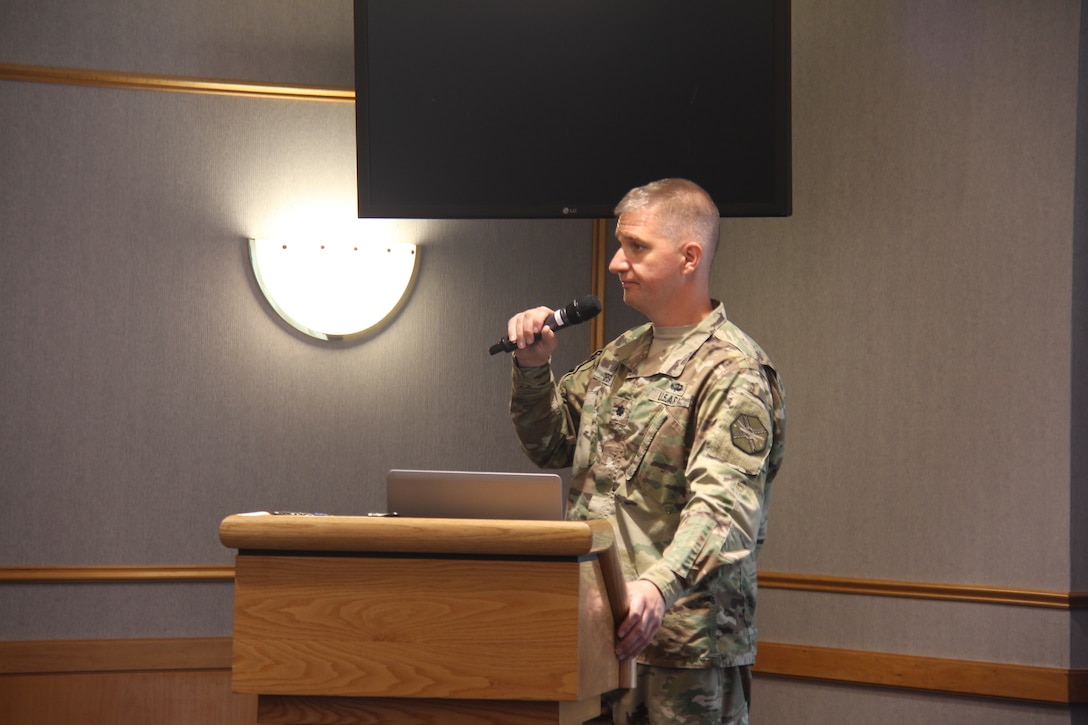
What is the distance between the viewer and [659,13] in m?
3.01

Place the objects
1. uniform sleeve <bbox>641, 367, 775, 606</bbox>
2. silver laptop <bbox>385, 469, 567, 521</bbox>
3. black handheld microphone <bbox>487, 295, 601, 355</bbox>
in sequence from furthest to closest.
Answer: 1. black handheld microphone <bbox>487, 295, 601, 355</bbox>
2. uniform sleeve <bbox>641, 367, 775, 606</bbox>
3. silver laptop <bbox>385, 469, 567, 521</bbox>

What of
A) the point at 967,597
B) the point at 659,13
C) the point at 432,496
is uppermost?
the point at 659,13

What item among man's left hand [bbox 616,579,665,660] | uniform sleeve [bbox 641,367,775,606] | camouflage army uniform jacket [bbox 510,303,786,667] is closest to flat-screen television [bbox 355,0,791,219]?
camouflage army uniform jacket [bbox 510,303,786,667]

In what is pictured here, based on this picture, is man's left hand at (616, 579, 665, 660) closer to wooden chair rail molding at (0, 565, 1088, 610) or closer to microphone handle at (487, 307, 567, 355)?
microphone handle at (487, 307, 567, 355)

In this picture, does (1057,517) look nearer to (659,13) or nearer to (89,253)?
(659,13)

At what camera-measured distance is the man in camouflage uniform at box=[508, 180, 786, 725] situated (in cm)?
210

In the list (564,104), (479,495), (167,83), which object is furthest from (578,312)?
(167,83)

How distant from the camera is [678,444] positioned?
7.54ft

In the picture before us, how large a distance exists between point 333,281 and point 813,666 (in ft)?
5.77

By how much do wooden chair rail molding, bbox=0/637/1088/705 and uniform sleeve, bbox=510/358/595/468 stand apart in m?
1.02

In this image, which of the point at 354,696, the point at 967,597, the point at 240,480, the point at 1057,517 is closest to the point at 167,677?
the point at 240,480

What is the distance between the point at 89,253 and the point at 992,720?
2.80m

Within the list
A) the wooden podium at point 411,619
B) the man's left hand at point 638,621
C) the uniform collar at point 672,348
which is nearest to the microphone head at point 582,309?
the uniform collar at point 672,348

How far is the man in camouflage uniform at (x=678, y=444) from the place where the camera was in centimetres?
210
